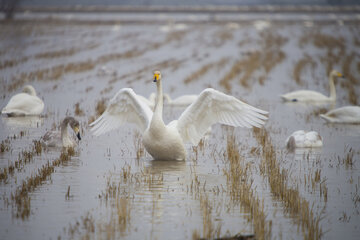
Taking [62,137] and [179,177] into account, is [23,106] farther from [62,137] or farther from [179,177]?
[179,177]

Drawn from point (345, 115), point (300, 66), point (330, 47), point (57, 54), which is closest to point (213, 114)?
point (345, 115)

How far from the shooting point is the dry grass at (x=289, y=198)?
18.9ft

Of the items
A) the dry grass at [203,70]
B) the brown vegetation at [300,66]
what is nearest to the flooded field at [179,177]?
the dry grass at [203,70]

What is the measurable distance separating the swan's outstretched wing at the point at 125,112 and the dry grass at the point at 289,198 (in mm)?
1936

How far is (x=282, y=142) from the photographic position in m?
11.0

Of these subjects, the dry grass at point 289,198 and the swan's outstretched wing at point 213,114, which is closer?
the dry grass at point 289,198

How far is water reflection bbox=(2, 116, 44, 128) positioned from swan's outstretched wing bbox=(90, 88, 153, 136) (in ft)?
7.68

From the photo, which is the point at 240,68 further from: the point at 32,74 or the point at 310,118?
the point at 310,118

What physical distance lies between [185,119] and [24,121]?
4495mm

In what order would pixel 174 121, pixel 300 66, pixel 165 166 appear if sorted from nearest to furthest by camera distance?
1. pixel 165 166
2. pixel 174 121
3. pixel 300 66

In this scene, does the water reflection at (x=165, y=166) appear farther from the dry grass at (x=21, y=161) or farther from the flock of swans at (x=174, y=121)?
the dry grass at (x=21, y=161)

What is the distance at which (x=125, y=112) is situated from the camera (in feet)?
32.4

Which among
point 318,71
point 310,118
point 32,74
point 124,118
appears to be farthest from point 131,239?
point 318,71

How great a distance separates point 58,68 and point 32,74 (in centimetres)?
283
